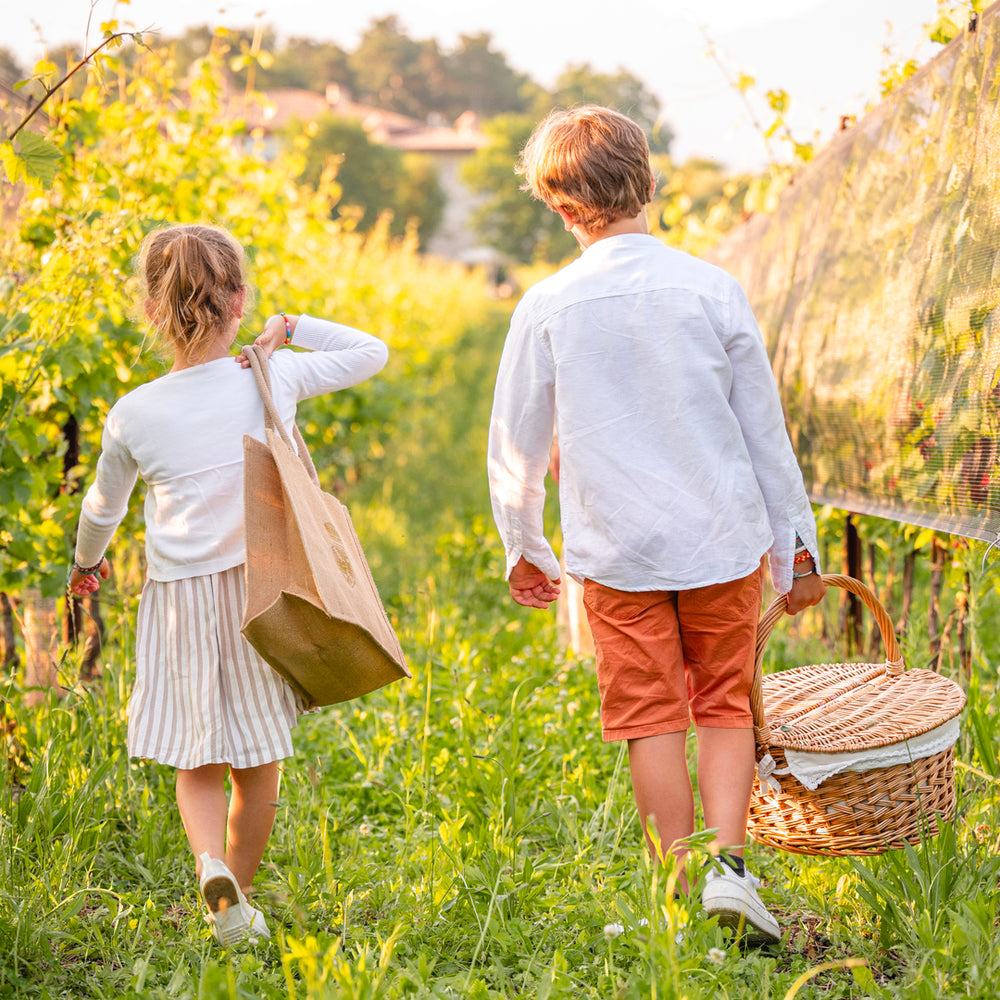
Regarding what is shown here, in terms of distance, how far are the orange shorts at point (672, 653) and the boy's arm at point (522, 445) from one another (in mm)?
203

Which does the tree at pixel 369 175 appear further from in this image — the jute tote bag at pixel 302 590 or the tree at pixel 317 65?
the jute tote bag at pixel 302 590

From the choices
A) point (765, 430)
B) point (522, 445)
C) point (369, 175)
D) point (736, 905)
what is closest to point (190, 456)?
point (522, 445)

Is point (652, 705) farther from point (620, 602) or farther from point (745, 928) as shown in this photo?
point (745, 928)

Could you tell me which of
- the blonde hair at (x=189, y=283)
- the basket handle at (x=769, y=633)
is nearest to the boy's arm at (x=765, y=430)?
the basket handle at (x=769, y=633)

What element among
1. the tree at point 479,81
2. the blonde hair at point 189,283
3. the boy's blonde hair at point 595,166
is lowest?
the blonde hair at point 189,283

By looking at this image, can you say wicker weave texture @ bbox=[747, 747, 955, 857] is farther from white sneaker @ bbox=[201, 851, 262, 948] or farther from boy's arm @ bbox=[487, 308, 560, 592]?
white sneaker @ bbox=[201, 851, 262, 948]

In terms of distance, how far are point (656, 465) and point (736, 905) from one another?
85cm

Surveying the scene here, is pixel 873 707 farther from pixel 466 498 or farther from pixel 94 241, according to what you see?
pixel 466 498

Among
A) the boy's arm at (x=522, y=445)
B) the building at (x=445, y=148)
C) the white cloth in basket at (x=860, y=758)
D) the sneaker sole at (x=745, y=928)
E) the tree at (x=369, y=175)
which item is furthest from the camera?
the building at (x=445, y=148)

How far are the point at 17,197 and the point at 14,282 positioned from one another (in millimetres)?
775

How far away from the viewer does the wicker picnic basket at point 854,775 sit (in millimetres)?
2096

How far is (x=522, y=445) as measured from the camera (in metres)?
2.25

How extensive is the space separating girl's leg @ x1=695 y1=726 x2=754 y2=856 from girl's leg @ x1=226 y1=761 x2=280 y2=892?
3.12 ft

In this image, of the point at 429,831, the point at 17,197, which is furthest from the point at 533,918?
the point at 17,197
